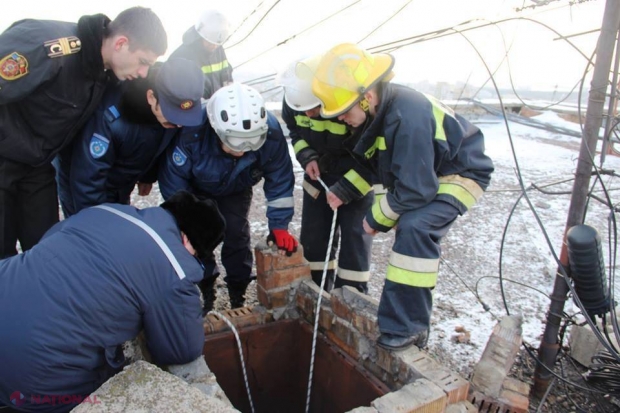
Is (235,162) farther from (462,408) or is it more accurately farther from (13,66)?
(462,408)

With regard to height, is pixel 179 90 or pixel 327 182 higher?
pixel 179 90

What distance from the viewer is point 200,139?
2.82 meters

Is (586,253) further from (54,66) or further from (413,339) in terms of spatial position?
(54,66)

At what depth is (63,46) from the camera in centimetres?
221

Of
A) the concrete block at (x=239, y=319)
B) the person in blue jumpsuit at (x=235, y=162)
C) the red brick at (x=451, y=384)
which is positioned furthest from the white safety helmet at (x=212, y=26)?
the red brick at (x=451, y=384)

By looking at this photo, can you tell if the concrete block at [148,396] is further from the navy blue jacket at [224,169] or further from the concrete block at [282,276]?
the navy blue jacket at [224,169]

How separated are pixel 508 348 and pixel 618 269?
2886 millimetres

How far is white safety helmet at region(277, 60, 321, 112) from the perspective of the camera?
2682 mm

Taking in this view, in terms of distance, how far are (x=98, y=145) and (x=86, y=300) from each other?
46.0 inches

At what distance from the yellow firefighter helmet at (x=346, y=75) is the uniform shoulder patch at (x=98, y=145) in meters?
1.20

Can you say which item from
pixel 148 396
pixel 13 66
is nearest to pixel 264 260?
pixel 148 396

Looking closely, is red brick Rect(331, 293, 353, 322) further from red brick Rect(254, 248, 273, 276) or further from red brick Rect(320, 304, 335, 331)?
red brick Rect(254, 248, 273, 276)

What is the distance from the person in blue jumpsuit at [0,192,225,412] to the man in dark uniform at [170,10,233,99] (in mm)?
2484

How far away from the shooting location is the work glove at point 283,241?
110 inches
